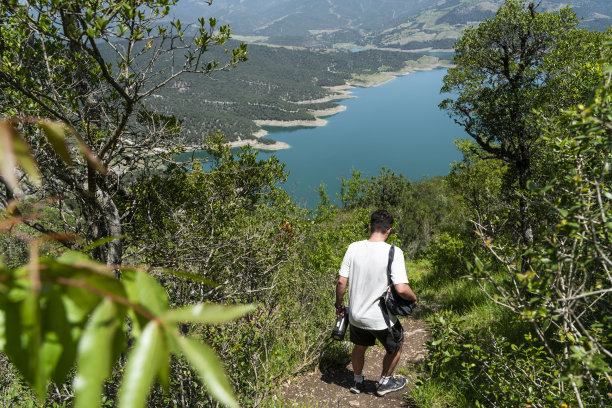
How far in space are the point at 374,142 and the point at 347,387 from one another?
87.7 meters

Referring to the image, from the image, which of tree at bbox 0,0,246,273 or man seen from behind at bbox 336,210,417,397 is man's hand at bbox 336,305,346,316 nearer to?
man seen from behind at bbox 336,210,417,397

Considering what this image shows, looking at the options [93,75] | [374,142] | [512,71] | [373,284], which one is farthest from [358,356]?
[374,142]

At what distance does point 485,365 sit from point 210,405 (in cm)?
218

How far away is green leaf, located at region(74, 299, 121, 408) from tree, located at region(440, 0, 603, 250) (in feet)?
25.9

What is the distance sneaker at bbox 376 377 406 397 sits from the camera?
3.83m

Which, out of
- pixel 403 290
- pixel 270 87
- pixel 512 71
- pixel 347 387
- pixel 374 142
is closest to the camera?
pixel 403 290

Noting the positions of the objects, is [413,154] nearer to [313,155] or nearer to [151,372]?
[313,155]

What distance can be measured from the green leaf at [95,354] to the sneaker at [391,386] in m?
4.04

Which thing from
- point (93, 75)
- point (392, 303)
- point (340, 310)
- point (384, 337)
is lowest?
point (384, 337)

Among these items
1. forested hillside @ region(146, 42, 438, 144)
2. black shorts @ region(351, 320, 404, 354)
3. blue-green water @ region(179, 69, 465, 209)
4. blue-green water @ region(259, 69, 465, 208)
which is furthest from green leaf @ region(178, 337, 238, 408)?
forested hillside @ region(146, 42, 438, 144)

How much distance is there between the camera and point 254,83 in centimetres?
15188

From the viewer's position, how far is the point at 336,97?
5379 inches

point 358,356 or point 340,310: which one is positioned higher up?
point 340,310

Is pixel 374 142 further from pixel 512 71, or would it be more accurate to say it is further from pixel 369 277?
pixel 369 277
